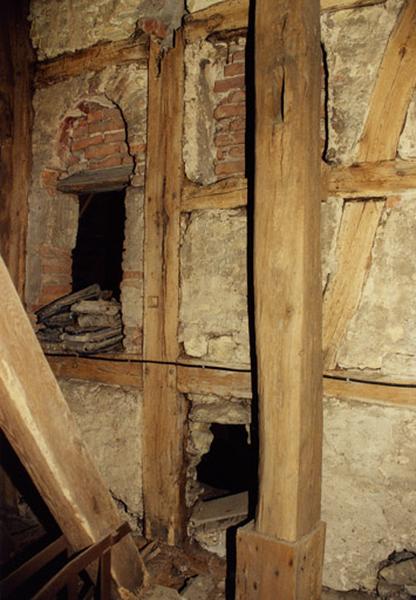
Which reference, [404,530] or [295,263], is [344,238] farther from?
[404,530]

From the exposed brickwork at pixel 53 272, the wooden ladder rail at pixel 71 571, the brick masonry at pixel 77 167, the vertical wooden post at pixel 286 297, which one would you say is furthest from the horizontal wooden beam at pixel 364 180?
the wooden ladder rail at pixel 71 571

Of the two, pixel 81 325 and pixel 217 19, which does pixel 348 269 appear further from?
pixel 81 325

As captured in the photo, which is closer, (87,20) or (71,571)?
(71,571)

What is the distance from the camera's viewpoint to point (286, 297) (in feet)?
7.07

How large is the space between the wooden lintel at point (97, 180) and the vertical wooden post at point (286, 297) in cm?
137

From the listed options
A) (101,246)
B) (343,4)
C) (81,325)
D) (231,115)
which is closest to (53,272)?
(81,325)

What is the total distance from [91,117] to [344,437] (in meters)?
2.96

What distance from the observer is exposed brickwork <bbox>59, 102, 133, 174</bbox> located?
3.38m

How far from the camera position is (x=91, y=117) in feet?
11.5

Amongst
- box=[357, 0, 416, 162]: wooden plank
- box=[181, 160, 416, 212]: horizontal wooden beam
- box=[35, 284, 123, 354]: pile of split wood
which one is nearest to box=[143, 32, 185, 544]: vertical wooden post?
box=[35, 284, 123, 354]: pile of split wood

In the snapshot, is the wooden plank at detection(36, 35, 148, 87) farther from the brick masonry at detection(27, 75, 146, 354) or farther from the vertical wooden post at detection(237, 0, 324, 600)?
the vertical wooden post at detection(237, 0, 324, 600)

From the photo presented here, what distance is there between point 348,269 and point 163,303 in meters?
1.23

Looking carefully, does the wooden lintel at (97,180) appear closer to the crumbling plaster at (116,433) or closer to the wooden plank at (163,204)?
the wooden plank at (163,204)

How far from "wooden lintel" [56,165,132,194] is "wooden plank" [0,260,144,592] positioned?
160 centimetres
